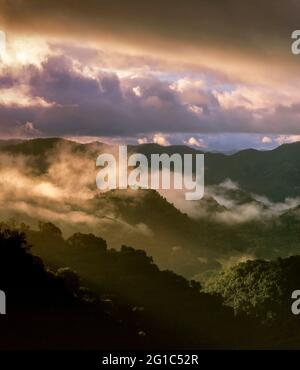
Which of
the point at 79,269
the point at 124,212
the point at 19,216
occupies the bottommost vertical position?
the point at 79,269

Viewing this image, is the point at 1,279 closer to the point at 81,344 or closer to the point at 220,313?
the point at 81,344

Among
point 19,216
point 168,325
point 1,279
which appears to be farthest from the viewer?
point 19,216

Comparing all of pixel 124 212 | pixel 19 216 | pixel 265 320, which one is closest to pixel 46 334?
pixel 265 320

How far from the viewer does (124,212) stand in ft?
637

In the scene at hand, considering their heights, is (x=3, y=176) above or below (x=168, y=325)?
above

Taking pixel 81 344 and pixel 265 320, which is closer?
pixel 81 344

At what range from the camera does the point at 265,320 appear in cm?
8969

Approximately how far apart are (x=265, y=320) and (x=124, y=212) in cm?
10843
